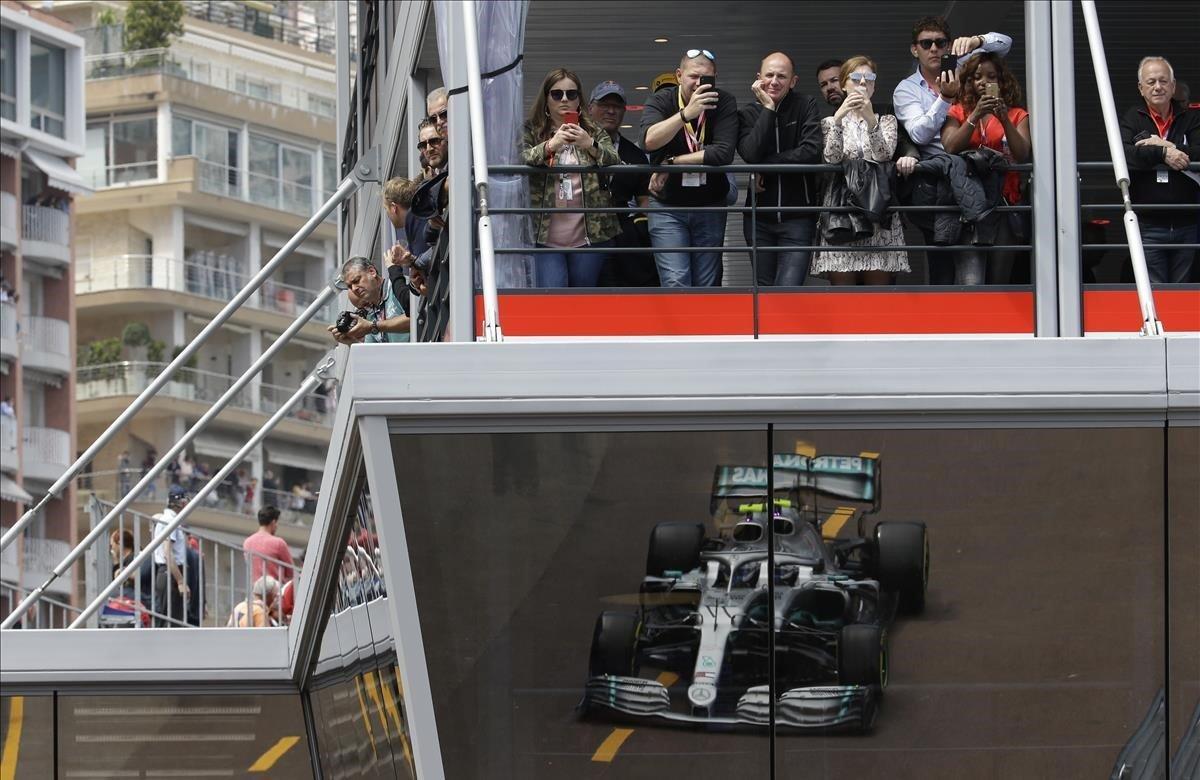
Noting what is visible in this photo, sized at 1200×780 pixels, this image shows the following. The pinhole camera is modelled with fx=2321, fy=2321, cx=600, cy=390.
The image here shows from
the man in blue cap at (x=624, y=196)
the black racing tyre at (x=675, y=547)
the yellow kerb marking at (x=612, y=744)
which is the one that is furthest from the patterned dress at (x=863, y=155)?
the yellow kerb marking at (x=612, y=744)

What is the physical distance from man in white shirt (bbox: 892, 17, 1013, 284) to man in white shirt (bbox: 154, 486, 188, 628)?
7134 mm

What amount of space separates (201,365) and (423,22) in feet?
222

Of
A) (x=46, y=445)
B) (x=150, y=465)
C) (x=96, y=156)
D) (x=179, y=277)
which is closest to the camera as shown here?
(x=46, y=445)

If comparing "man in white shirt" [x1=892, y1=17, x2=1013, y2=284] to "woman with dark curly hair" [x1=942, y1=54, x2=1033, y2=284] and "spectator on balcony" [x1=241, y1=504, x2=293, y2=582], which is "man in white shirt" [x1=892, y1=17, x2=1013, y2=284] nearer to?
"woman with dark curly hair" [x1=942, y1=54, x2=1033, y2=284]

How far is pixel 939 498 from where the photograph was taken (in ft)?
33.4

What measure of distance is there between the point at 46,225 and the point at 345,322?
55361 mm

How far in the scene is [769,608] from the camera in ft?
33.5

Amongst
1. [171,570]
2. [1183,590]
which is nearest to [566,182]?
[1183,590]

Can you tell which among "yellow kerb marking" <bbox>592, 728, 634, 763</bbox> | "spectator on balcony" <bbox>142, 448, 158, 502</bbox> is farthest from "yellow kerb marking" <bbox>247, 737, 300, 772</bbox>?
"spectator on balcony" <bbox>142, 448, 158, 502</bbox>

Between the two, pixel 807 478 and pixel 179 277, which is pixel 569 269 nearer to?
pixel 807 478

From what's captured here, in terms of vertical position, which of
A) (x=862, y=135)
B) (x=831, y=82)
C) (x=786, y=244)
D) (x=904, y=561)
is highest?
(x=831, y=82)

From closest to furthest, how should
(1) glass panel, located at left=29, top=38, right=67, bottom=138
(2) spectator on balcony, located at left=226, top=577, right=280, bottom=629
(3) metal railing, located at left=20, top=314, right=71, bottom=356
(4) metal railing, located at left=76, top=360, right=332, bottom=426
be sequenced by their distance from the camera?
(2) spectator on balcony, located at left=226, top=577, right=280, bottom=629 < (3) metal railing, located at left=20, top=314, right=71, bottom=356 < (1) glass panel, located at left=29, top=38, right=67, bottom=138 < (4) metal railing, located at left=76, top=360, right=332, bottom=426

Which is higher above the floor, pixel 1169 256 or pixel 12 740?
pixel 1169 256

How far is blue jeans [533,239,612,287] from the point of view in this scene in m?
11.2
